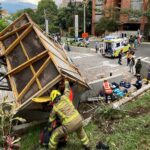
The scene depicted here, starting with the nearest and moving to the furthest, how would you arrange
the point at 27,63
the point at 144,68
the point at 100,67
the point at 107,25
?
1. the point at 27,63
2. the point at 144,68
3. the point at 100,67
4. the point at 107,25

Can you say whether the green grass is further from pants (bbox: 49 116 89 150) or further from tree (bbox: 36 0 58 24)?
tree (bbox: 36 0 58 24)

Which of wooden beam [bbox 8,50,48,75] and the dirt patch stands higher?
wooden beam [bbox 8,50,48,75]

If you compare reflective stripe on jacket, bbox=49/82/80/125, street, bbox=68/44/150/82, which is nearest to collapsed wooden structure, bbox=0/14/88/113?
reflective stripe on jacket, bbox=49/82/80/125

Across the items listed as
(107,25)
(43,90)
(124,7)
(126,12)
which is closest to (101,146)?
(43,90)

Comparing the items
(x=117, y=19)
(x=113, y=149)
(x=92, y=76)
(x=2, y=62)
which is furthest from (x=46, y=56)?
(x=117, y=19)

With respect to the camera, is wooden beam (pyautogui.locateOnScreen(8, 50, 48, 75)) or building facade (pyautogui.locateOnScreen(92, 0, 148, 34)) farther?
building facade (pyautogui.locateOnScreen(92, 0, 148, 34))

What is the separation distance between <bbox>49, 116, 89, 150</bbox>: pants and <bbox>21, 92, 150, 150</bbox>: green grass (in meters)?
0.33

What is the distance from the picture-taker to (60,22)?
5991 centimetres

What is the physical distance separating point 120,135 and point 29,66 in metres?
3.14

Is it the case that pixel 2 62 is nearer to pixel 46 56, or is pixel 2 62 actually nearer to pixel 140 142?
pixel 46 56

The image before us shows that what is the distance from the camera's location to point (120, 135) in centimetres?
630

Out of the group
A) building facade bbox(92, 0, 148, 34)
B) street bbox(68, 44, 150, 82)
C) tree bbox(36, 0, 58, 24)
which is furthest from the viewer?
tree bbox(36, 0, 58, 24)

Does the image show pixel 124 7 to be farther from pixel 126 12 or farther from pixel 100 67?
pixel 100 67

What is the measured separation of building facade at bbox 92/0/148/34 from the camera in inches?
1682
